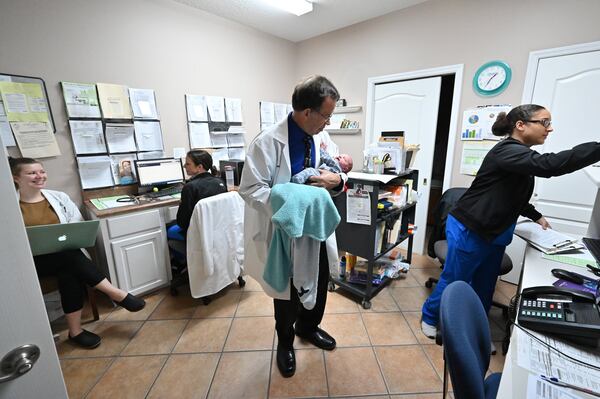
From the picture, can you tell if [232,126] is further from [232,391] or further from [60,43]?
→ [232,391]

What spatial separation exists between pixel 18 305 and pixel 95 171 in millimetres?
2274

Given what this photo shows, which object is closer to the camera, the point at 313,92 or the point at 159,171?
the point at 313,92

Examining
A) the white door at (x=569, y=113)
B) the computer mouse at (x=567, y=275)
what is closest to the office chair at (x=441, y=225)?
the white door at (x=569, y=113)

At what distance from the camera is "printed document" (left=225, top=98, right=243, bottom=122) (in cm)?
314

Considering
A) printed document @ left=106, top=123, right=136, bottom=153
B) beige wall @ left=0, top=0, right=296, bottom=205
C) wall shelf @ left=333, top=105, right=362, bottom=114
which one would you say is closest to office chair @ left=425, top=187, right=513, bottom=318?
wall shelf @ left=333, top=105, right=362, bottom=114

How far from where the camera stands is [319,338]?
5.75 ft

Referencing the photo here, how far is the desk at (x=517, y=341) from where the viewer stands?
26.6 inches

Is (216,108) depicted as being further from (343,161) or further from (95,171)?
(343,161)

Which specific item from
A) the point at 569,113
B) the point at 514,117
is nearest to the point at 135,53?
the point at 514,117

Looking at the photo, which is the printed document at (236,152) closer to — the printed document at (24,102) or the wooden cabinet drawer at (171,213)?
the wooden cabinet drawer at (171,213)

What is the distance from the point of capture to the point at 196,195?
2027mm

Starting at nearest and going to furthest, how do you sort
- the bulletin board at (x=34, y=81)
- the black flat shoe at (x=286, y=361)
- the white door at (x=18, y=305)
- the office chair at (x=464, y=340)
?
the white door at (x=18, y=305)
the office chair at (x=464, y=340)
the black flat shoe at (x=286, y=361)
the bulletin board at (x=34, y=81)

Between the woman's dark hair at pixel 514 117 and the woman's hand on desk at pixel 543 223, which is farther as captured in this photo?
the woman's hand on desk at pixel 543 223

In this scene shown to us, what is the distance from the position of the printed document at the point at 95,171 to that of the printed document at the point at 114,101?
1.28ft
